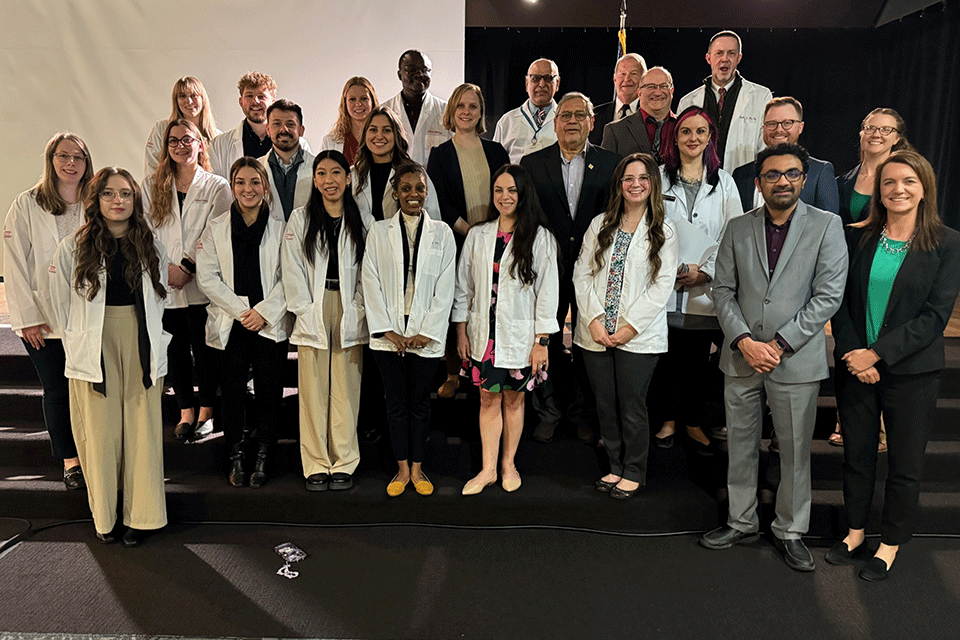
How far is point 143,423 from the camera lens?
2.71 m

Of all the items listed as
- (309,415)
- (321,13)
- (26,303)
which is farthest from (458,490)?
(321,13)

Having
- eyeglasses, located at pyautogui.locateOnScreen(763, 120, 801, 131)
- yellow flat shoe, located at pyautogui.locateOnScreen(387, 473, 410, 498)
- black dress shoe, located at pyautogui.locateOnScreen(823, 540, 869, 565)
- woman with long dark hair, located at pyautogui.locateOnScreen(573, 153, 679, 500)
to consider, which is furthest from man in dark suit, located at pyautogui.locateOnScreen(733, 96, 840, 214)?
yellow flat shoe, located at pyautogui.locateOnScreen(387, 473, 410, 498)

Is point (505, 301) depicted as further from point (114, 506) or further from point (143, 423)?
point (114, 506)

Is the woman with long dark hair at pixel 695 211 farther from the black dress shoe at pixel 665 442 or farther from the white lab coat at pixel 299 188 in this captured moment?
the white lab coat at pixel 299 188

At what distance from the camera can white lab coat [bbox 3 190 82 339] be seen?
284 cm

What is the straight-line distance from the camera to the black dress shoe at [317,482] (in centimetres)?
296

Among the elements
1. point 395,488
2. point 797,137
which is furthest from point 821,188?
point 395,488

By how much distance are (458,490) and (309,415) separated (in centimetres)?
78

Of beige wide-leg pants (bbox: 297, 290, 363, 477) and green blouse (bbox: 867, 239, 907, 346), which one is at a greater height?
green blouse (bbox: 867, 239, 907, 346)

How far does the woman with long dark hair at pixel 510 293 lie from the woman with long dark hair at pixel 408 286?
0.14m

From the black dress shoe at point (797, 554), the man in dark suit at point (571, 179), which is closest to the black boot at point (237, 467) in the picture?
the man in dark suit at point (571, 179)

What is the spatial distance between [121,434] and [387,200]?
154cm

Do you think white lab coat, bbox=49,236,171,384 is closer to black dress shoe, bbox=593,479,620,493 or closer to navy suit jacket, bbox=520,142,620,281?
navy suit jacket, bbox=520,142,620,281

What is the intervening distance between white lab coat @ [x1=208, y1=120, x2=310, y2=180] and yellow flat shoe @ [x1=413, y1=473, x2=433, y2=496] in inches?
76.7
